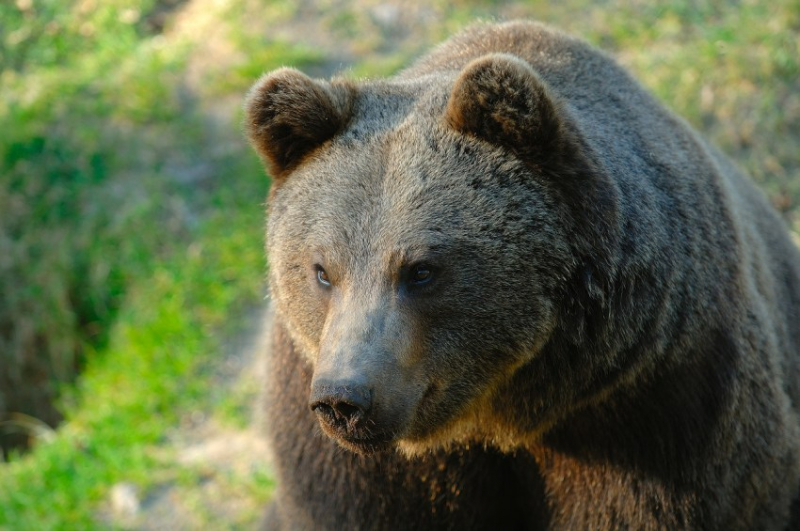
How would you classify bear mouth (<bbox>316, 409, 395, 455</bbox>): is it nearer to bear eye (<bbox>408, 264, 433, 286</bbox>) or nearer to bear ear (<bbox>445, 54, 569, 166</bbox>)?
bear eye (<bbox>408, 264, 433, 286</bbox>)

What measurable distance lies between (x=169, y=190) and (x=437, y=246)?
6541 millimetres

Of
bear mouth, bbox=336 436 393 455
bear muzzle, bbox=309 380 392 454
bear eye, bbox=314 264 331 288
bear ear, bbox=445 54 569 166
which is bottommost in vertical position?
bear mouth, bbox=336 436 393 455

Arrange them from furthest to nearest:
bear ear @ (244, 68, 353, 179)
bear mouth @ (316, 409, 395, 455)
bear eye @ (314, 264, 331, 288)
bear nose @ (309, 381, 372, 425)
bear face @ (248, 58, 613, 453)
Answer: bear ear @ (244, 68, 353, 179)
bear eye @ (314, 264, 331, 288)
bear face @ (248, 58, 613, 453)
bear mouth @ (316, 409, 395, 455)
bear nose @ (309, 381, 372, 425)

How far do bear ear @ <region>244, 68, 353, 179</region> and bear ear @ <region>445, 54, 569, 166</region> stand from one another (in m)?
0.44

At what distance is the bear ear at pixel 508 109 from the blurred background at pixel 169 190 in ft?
11.6

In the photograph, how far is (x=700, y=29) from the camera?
28.9ft

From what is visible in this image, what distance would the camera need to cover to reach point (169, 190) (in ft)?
31.1

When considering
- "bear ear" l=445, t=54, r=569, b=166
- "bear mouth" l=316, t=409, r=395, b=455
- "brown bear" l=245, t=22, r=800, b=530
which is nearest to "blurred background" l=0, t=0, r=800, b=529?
"brown bear" l=245, t=22, r=800, b=530

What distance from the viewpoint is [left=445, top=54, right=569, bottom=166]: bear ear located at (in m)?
3.35

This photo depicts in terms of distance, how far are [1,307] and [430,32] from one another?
4.70 m

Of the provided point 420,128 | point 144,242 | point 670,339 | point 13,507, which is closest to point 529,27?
point 420,128

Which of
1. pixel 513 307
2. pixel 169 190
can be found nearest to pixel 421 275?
pixel 513 307

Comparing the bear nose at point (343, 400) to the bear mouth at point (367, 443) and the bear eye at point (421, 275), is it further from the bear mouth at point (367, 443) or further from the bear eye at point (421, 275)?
the bear eye at point (421, 275)

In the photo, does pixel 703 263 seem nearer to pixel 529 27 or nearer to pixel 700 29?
pixel 529 27
